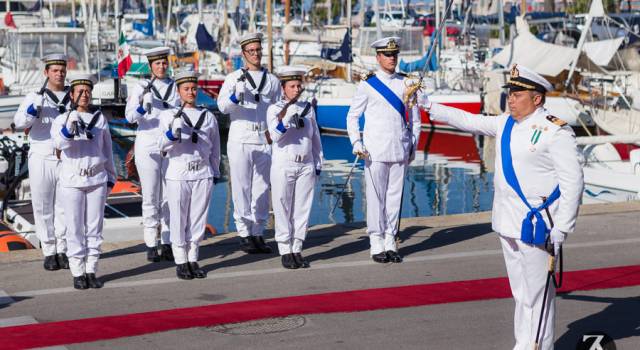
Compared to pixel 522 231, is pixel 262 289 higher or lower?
lower

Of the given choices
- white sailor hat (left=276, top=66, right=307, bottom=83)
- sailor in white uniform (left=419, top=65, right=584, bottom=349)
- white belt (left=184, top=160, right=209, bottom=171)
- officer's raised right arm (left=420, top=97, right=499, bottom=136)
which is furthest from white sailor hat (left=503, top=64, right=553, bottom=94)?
white belt (left=184, top=160, right=209, bottom=171)

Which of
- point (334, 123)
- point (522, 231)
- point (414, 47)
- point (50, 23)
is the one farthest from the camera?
point (414, 47)

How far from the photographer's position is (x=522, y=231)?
686cm

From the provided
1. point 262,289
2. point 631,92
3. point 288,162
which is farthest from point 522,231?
point 631,92

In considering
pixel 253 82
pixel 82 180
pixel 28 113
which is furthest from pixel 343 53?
pixel 82 180

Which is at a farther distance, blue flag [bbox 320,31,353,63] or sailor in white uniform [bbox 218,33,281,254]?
blue flag [bbox 320,31,353,63]

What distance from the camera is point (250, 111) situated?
10969mm

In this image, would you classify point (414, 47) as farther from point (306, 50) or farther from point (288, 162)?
point (288, 162)

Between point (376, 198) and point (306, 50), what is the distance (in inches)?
1315

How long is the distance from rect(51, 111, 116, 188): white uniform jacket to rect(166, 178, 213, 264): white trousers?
Result: 0.68 meters

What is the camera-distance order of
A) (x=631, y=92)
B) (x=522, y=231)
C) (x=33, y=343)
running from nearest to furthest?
(x=522, y=231), (x=33, y=343), (x=631, y=92)

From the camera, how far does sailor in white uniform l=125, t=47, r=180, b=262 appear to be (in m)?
10.6

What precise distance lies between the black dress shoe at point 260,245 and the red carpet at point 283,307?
1884 mm

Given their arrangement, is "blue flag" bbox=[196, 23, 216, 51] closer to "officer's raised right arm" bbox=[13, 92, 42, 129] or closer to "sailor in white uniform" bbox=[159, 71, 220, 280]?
"officer's raised right arm" bbox=[13, 92, 42, 129]
